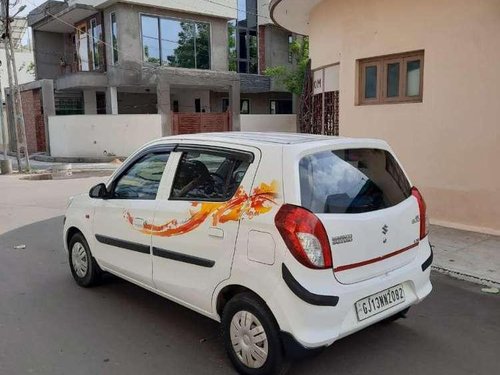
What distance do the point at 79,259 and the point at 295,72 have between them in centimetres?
2185

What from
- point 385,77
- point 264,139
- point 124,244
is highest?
point 385,77

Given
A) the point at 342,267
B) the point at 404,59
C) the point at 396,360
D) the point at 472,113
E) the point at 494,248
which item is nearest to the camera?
the point at 342,267

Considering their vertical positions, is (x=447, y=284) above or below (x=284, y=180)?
below

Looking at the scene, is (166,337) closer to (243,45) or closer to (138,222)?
(138,222)

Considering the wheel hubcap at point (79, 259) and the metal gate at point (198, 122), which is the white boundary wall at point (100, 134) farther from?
the wheel hubcap at point (79, 259)

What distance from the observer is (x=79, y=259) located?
5117mm

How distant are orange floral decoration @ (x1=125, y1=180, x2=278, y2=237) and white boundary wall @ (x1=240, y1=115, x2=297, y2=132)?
802 inches

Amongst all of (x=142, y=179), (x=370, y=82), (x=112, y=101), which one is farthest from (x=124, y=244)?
(x=112, y=101)

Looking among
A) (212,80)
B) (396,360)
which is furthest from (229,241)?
(212,80)

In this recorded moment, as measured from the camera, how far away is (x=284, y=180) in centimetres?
307

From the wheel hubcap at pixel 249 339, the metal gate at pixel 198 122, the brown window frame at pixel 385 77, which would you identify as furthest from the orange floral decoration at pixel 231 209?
the metal gate at pixel 198 122

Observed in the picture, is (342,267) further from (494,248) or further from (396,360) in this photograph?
(494,248)

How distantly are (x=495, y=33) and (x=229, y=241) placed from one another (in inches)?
208

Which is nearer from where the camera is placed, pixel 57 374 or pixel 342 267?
pixel 342 267
